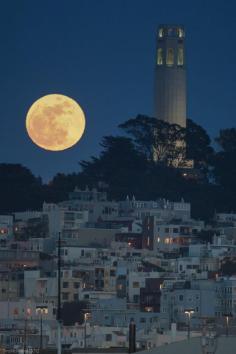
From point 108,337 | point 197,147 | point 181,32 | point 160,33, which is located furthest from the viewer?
point 160,33

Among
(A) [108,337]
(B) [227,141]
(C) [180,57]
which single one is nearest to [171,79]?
(C) [180,57]

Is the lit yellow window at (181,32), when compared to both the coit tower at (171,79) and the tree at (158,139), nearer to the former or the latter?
the coit tower at (171,79)

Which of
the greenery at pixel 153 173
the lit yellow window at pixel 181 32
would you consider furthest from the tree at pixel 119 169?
the lit yellow window at pixel 181 32

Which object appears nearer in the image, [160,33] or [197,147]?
[197,147]

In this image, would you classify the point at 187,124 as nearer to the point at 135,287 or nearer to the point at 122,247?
Answer: the point at 122,247

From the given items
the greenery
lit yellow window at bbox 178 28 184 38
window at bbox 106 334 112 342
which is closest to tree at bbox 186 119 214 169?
the greenery

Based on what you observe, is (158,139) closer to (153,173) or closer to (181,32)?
(153,173)
